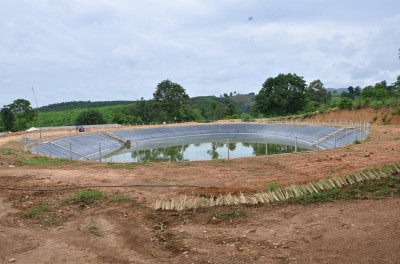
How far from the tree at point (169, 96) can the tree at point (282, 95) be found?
709 inches

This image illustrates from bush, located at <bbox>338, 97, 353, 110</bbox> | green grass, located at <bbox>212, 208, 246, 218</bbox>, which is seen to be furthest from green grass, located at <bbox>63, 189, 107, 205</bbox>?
bush, located at <bbox>338, 97, 353, 110</bbox>

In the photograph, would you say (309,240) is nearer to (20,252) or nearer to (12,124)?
(20,252)

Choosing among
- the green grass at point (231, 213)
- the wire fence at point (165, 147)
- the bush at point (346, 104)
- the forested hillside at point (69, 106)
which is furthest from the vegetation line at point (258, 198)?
the forested hillside at point (69, 106)

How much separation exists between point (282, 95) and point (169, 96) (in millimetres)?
25322

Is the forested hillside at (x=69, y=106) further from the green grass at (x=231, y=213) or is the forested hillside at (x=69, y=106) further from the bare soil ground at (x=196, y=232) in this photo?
the green grass at (x=231, y=213)

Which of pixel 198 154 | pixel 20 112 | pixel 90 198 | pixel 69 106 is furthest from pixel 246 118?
pixel 69 106

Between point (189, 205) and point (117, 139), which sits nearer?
point (189, 205)

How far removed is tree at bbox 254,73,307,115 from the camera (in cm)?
6362

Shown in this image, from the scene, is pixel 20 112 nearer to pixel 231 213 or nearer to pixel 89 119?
pixel 89 119

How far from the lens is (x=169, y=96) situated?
6612cm

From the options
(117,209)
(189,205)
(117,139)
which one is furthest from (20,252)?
(117,139)

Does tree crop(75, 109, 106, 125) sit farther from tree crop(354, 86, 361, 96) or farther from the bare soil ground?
tree crop(354, 86, 361, 96)

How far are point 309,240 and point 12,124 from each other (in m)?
65.4

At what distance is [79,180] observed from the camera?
12070 millimetres
